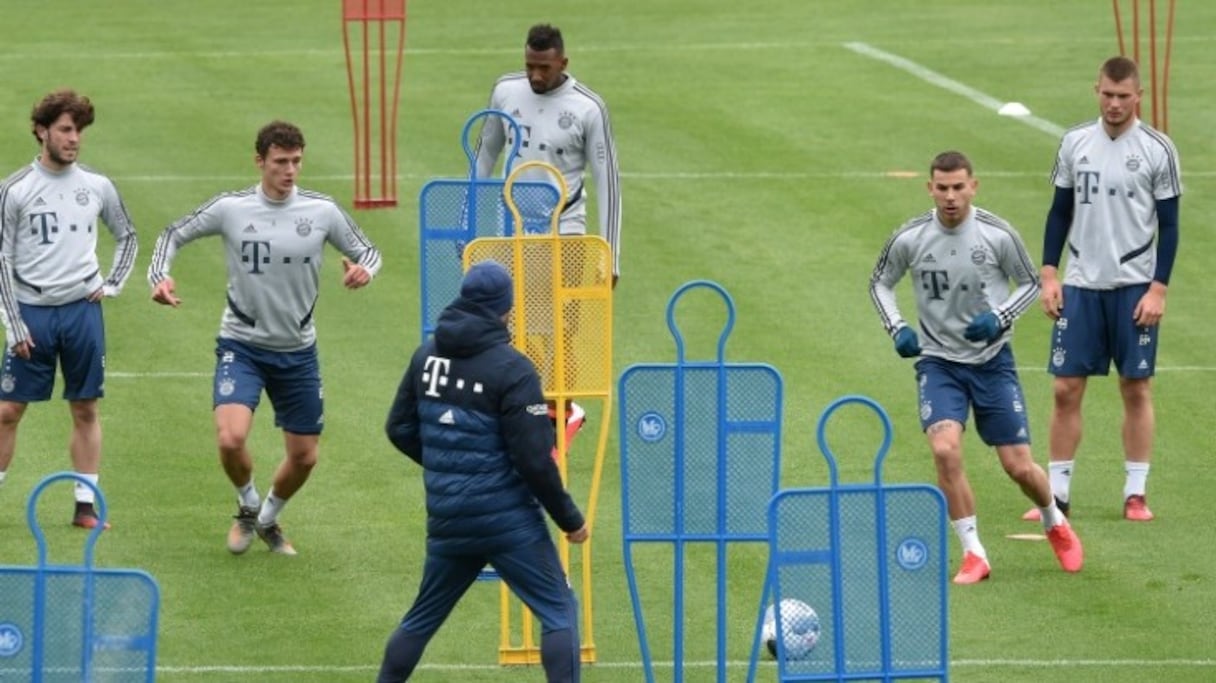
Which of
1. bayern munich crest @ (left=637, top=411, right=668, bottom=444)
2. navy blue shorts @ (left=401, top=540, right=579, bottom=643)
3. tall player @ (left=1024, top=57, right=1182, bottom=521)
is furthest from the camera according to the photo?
tall player @ (left=1024, top=57, right=1182, bottom=521)

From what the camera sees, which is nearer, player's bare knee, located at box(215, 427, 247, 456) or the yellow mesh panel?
the yellow mesh panel

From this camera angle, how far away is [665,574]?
15312mm

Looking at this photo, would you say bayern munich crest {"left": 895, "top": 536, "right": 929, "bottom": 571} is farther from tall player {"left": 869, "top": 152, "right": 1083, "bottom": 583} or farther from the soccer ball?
tall player {"left": 869, "top": 152, "right": 1083, "bottom": 583}

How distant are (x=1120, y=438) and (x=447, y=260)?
21.0ft

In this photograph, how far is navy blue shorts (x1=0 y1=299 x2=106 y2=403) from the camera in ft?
51.9

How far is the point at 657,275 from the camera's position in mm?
22656

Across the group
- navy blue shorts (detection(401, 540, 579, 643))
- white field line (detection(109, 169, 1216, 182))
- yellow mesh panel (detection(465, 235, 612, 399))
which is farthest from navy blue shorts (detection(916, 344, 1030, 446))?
white field line (detection(109, 169, 1216, 182))

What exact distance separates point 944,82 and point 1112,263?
47.7ft

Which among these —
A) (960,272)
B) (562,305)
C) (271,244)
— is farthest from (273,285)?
(960,272)

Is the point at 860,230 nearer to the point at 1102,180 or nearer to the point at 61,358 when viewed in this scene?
the point at 1102,180

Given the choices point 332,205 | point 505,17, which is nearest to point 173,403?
point 332,205

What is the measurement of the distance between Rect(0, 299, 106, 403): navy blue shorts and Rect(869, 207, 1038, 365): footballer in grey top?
453 cm

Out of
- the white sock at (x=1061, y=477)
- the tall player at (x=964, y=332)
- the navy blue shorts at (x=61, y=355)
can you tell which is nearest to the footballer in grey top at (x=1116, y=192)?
the white sock at (x=1061, y=477)

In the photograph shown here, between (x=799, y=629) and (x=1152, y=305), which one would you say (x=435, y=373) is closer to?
(x=799, y=629)
